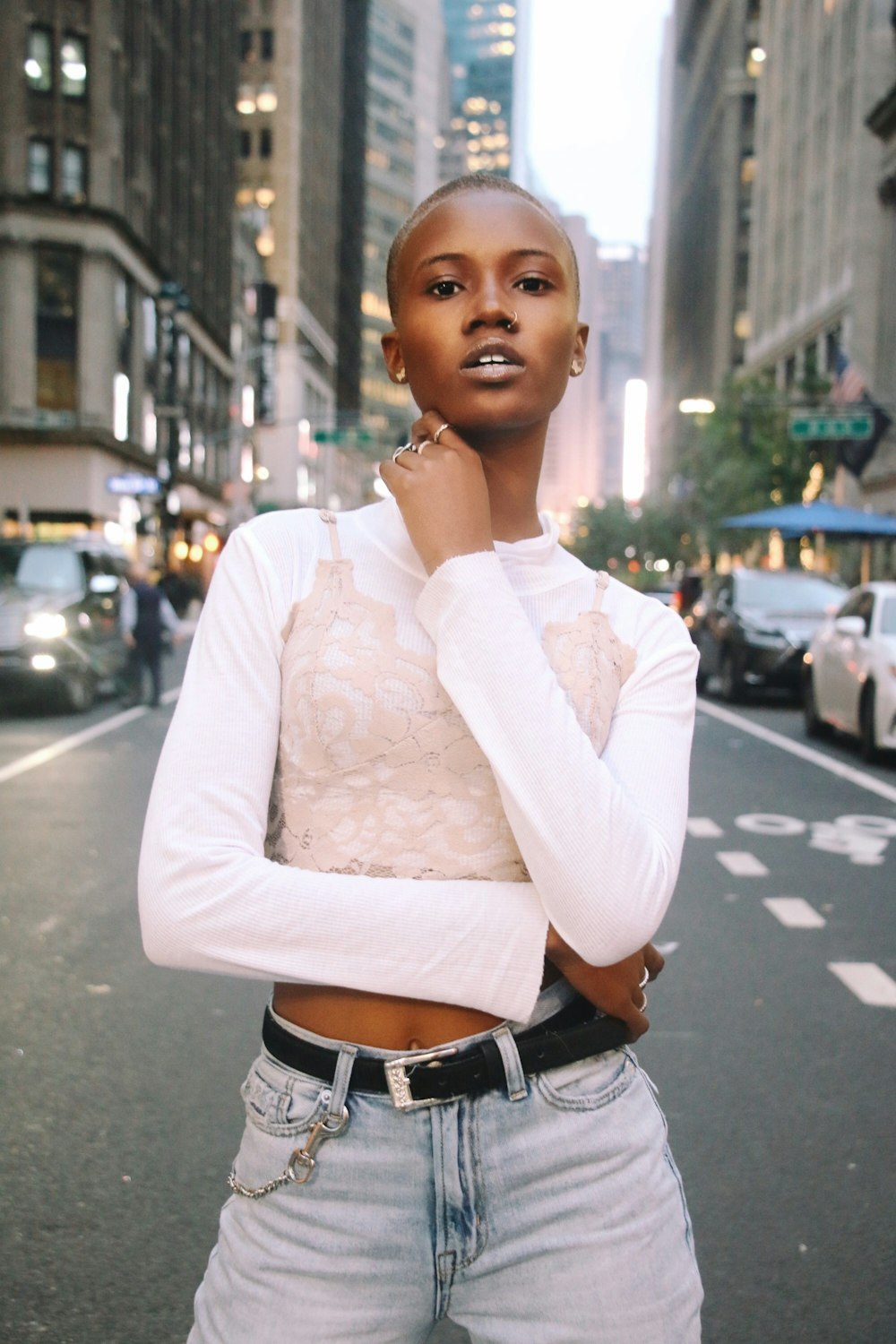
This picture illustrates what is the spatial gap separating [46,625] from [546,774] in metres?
14.8

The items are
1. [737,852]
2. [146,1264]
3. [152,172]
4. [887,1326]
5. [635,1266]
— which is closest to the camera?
[635,1266]

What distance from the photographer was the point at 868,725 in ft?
41.1

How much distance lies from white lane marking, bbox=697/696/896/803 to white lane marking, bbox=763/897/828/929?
12.4 ft

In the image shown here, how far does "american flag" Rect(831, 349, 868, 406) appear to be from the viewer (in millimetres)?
35906

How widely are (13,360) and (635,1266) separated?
4633cm

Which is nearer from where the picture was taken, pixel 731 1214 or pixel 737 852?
pixel 731 1214

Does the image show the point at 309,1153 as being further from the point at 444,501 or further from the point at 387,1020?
the point at 444,501

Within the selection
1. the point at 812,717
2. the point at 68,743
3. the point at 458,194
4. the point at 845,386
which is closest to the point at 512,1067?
the point at 458,194

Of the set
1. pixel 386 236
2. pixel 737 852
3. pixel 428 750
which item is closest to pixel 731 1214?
pixel 428 750

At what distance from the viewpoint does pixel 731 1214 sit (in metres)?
3.47

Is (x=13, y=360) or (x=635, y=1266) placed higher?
(x=13, y=360)

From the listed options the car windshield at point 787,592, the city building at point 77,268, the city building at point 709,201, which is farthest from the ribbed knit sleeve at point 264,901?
the city building at point 709,201

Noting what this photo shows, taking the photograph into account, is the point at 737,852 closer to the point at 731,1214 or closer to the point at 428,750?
the point at 731,1214

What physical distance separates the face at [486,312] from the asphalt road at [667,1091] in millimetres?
2189
